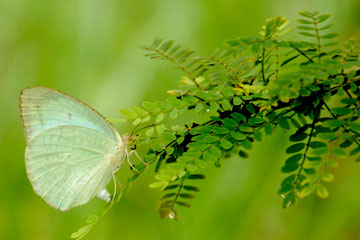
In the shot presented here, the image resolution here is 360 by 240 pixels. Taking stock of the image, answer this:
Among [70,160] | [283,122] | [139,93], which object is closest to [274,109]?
[283,122]

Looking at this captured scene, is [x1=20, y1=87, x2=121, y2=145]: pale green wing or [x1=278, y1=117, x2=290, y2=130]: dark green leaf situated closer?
[x1=278, y1=117, x2=290, y2=130]: dark green leaf

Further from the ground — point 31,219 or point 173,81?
→ point 173,81

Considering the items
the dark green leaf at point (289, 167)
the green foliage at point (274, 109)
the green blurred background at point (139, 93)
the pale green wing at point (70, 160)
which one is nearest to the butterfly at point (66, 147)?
the pale green wing at point (70, 160)

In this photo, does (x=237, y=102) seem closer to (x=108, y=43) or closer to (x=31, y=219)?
(x=31, y=219)

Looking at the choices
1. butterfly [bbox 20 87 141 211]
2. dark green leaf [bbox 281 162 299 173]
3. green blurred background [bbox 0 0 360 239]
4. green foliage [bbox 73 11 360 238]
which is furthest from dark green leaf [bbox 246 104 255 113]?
green blurred background [bbox 0 0 360 239]

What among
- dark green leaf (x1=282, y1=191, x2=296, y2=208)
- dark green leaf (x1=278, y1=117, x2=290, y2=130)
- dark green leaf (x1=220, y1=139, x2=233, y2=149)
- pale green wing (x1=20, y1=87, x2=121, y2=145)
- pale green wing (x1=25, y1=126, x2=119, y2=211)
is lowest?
pale green wing (x1=25, y1=126, x2=119, y2=211)

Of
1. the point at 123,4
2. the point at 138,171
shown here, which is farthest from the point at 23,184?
the point at 138,171

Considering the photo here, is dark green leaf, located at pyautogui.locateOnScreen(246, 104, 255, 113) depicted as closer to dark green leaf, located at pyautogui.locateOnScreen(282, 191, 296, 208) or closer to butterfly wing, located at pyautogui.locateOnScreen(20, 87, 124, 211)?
dark green leaf, located at pyautogui.locateOnScreen(282, 191, 296, 208)
